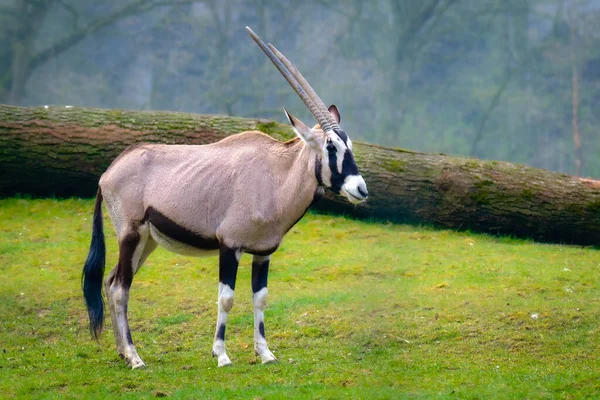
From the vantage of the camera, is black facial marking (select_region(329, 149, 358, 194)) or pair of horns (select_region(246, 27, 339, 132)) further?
pair of horns (select_region(246, 27, 339, 132))

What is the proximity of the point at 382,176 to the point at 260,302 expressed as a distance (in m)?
5.80

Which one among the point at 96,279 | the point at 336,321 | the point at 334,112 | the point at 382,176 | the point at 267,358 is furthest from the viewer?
the point at 382,176

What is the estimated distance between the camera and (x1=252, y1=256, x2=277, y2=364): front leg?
753 centimetres

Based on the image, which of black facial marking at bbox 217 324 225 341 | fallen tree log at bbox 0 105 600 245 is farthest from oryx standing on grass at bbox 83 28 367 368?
fallen tree log at bbox 0 105 600 245

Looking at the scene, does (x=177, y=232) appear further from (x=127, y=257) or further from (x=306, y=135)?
(x=306, y=135)

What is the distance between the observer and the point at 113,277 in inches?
316

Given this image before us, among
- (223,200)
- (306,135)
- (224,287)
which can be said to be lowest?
(224,287)

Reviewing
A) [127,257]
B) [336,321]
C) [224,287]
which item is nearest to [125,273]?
[127,257]

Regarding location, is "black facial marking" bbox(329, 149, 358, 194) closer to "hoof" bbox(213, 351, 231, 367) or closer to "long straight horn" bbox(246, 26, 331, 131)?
"long straight horn" bbox(246, 26, 331, 131)

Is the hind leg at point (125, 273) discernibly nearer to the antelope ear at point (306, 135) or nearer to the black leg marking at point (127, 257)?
the black leg marking at point (127, 257)

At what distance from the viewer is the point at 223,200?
7586 millimetres

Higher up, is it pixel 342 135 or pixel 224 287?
pixel 342 135

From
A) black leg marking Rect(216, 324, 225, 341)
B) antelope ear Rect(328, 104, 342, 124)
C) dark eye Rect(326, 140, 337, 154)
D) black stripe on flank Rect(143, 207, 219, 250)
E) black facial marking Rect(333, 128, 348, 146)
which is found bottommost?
black leg marking Rect(216, 324, 225, 341)

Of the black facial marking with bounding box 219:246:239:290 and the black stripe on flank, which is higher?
the black stripe on flank
